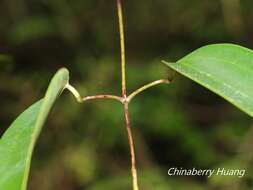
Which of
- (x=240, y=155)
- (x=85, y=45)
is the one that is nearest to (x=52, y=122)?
(x=85, y=45)

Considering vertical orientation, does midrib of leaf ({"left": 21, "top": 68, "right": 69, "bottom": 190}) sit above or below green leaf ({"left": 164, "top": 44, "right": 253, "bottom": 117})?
above

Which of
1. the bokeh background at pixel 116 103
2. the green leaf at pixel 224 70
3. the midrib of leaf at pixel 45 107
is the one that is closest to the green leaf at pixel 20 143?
the midrib of leaf at pixel 45 107

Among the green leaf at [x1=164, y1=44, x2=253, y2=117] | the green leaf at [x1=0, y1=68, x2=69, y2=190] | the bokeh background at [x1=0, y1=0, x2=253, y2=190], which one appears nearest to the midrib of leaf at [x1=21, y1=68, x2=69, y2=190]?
the green leaf at [x1=0, y1=68, x2=69, y2=190]

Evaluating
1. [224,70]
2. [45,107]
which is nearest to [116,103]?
[224,70]

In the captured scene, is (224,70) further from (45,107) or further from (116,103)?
(116,103)

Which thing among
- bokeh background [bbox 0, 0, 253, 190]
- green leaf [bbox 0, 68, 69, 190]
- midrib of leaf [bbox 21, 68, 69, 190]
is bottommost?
bokeh background [bbox 0, 0, 253, 190]

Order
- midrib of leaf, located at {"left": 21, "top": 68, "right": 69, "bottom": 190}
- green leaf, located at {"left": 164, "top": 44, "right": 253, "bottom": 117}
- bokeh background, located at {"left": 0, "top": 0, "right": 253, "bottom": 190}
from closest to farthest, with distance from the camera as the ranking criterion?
midrib of leaf, located at {"left": 21, "top": 68, "right": 69, "bottom": 190}, green leaf, located at {"left": 164, "top": 44, "right": 253, "bottom": 117}, bokeh background, located at {"left": 0, "top": 0, "right": 253, "bottom": 190}

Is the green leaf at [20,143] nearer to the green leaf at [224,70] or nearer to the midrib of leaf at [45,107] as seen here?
Answer: the midrib of leaf at [45,107]

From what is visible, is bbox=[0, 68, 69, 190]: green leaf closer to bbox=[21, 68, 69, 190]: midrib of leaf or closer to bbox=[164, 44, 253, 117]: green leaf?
bbox=[21, 68, 69, 190]: midrib of leaf

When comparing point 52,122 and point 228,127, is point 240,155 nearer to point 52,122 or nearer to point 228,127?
point 228,127
